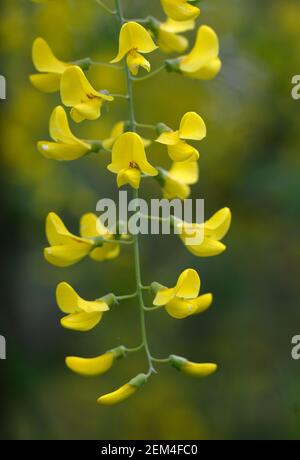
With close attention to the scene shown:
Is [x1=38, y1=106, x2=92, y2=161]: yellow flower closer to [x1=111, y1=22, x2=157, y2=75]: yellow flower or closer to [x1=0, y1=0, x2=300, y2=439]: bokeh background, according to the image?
[x1=111, y1=22, x2=157, y2=75]: yellow flower

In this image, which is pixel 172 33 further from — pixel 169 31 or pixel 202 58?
pixel 202 58

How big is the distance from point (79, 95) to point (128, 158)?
215 millimetres

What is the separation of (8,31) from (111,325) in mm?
1808

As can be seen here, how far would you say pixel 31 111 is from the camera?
394 centimetres

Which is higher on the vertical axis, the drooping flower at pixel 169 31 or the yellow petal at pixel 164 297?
the drooping flower at pixel 169 31

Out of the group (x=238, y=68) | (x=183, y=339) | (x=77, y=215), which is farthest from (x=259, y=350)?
(x=238, y=68)

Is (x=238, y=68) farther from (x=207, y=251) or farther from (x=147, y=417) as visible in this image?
(x=147, y=417)

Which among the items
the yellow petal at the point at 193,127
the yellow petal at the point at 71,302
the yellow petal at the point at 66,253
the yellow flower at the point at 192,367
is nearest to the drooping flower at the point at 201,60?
the yellow petal at the point at 193,127

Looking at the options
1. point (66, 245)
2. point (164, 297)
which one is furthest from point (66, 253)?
point (164, 297)

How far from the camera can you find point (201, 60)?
2.47 meters

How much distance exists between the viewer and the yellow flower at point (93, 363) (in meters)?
2.23

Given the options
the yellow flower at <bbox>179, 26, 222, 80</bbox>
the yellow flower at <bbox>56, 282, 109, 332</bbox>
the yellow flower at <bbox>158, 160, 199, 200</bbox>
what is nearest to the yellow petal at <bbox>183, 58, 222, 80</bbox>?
the yellow flower at <bbox>179, 26, 222, 80</bbox>

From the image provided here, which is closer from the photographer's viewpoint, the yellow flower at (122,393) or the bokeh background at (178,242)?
the yellow flower at (122,393)

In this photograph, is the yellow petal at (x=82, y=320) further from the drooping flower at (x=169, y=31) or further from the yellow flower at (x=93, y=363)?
the drooping flower at (x=169, y=31)
